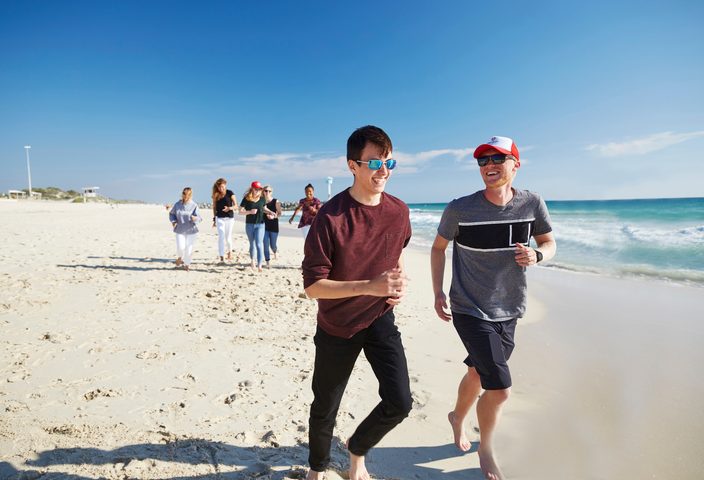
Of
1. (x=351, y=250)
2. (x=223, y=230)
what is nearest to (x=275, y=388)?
(x=351, y=250)

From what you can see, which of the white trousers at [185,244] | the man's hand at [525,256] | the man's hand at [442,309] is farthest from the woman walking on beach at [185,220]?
the man's hand at [525,256]

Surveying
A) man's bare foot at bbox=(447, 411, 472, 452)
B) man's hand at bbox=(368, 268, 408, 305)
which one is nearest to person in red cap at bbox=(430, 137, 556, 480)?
man's bare foot at bbox=(447, 411, 472, 452)

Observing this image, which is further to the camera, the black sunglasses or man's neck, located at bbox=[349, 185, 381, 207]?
the black sunglasses

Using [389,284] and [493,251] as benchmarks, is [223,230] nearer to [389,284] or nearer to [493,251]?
[493,251]

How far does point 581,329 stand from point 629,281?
492 cm

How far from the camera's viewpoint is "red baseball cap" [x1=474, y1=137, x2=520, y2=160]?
8.50 feet

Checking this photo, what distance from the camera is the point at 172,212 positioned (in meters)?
9.09

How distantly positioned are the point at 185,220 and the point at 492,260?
8105mm

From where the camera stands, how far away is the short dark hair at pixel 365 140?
2111mm

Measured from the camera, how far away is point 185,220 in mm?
9188

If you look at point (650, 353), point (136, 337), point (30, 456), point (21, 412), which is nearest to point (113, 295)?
point (136, 337)

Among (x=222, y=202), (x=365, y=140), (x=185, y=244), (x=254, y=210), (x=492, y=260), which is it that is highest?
(x=365, y=140)

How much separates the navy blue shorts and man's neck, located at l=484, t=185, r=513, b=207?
0.79 meters

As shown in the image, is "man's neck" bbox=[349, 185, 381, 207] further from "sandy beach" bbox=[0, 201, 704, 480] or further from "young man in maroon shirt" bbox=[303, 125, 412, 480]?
"sandy beach" bbox=[0, 201, 704, 480]
